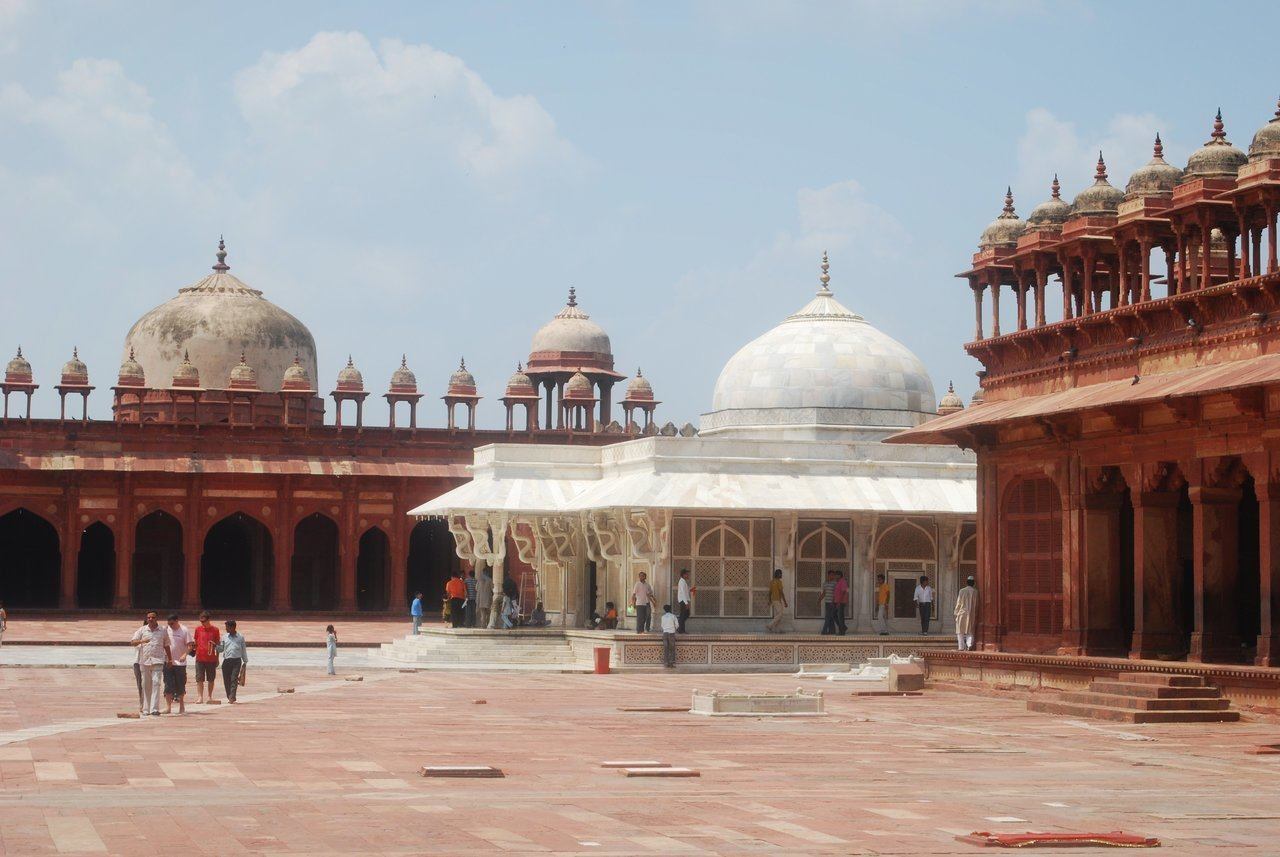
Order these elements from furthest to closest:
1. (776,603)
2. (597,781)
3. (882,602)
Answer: (882,602)
(776,603)
(597,781)

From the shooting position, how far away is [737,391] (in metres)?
39.8

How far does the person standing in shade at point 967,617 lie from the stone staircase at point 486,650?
7.57 m

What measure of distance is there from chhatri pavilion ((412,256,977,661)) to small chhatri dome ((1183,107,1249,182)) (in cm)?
1247

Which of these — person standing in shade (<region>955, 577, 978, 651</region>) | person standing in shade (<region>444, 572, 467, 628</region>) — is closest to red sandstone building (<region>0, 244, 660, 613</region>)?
person standing in shade (<region>444, 572, 467, 628</region>)

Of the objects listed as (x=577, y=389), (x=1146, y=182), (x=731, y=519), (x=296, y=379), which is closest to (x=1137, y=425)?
(x=1146, y=182)

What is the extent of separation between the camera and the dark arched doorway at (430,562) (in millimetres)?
53812

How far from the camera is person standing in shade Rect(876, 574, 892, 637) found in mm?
33969

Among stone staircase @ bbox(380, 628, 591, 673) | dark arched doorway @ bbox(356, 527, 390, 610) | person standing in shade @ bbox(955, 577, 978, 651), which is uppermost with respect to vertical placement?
dark arched doorway @ bbox(356, 527, 390, 610)

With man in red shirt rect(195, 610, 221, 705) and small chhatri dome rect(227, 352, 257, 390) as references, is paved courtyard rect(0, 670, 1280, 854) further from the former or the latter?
small chhatri dome rect(227, 352, 257, 390)

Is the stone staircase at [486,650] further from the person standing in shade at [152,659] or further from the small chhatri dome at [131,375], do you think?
the small chhatri dome at [131,375]

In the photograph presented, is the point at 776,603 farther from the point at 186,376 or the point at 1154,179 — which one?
the point at 186,376

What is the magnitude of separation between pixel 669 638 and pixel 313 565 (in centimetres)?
2386

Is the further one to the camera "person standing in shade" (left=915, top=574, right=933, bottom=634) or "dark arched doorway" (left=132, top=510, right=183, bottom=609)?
"dark arched doorway" (left=132, top=510, right=183, bottom=609)

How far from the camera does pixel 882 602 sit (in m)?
34.0
